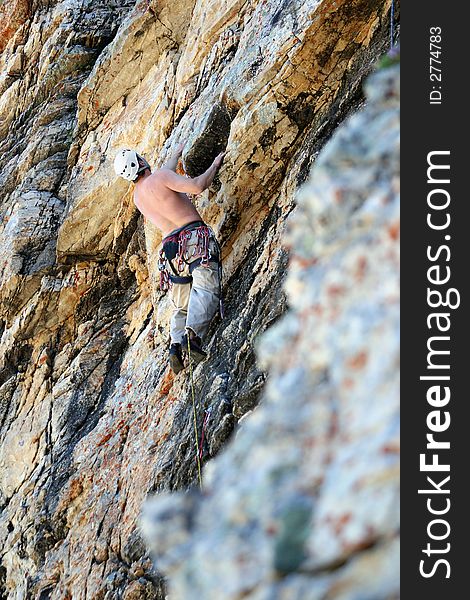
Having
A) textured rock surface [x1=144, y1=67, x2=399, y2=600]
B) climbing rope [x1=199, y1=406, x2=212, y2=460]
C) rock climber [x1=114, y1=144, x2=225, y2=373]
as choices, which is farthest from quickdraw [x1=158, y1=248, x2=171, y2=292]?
textured rock surface [x1=144, y1=67, x2=399, y2=600]

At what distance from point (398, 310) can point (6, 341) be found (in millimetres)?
9070

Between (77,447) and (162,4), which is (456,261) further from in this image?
(162,4)

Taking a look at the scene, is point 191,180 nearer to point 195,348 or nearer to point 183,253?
point 183,253

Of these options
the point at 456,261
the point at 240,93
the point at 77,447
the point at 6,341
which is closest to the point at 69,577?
the point at 77,447

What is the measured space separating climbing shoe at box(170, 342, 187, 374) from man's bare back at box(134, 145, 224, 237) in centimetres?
141

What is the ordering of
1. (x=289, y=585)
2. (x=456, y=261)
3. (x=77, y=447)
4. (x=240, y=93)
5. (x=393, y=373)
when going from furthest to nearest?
(x=77, y=447), (x=240, y=93), (x=456, y=261), (x=393, y=373), (x=289, y=585)

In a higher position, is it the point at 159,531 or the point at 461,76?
the point at 461,76

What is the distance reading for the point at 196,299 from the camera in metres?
7.68

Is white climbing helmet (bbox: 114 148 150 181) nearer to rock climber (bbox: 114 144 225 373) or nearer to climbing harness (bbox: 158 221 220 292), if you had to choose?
rock climber (bbox: 114 144 225 373)

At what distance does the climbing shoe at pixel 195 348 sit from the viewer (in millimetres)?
7332

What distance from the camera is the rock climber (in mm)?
7574

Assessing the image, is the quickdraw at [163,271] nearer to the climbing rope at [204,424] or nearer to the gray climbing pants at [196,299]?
the gray climbing pants at [196,299]

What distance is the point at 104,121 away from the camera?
1162cm

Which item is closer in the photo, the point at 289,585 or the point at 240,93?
the point at 289,585
